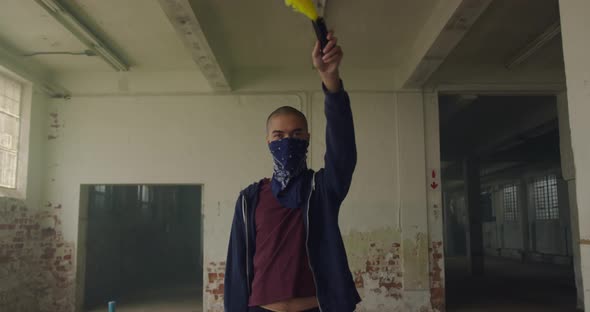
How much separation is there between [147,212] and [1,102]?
5.91 metres

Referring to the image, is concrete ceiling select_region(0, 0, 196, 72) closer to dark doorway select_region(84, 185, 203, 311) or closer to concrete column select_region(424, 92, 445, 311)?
dark doorway select_region(84, 185, 203, 311)

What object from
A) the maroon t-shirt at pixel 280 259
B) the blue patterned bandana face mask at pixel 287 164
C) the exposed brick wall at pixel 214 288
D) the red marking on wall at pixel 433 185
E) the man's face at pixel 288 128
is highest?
the red marking on wall at pixel 433 185

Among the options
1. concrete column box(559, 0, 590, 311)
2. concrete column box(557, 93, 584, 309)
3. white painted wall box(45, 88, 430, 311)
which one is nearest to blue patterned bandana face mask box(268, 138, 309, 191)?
concrete column box(559, 0, 590, 311)

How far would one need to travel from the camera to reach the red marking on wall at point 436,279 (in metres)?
6.98

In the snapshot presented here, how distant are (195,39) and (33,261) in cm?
391

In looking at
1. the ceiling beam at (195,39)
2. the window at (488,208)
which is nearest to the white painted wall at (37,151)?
the ceiling beam at (195,39)

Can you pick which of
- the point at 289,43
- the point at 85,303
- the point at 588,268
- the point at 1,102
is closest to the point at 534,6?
the point at 289,43

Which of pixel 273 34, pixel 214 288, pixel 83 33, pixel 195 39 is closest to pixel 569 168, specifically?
pixel 273 34

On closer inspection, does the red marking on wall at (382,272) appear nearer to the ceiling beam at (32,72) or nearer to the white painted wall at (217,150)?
the white painted wall at (217,150)

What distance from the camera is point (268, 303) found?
4.80 feet

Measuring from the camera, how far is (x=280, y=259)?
58.7 inches

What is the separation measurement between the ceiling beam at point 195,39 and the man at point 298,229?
355 centimetres

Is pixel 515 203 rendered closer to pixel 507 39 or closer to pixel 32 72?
pixel 507 39

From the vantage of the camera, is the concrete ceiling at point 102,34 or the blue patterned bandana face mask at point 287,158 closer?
the blue patterned bandana face mask at point 287,158
